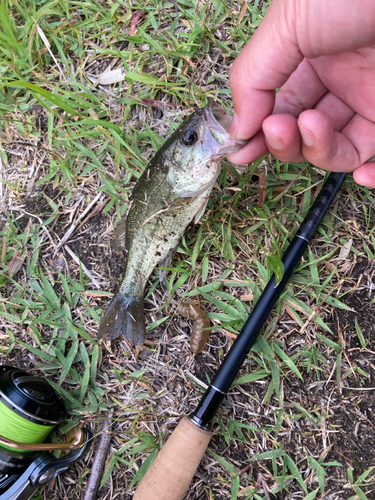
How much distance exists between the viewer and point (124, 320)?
2721mm

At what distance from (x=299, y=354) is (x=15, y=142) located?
10.2 feet

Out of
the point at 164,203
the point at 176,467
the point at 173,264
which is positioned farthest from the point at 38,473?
the point at 164,203

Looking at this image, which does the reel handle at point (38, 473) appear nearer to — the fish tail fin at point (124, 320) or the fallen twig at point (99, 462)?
the fallen twig at point (99, 462)

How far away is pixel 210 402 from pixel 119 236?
143cm

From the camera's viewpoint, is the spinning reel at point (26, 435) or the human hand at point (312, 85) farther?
the spinning reel at point (26, 435)

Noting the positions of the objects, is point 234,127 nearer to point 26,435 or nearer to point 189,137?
point 189,137

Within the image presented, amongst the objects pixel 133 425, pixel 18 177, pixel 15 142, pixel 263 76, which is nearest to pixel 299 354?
pixel 133 425

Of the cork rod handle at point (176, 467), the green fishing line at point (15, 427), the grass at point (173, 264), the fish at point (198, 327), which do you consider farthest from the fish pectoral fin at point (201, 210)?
the green fishing line at point (15, 427)

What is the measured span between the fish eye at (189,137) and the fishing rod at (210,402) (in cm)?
103

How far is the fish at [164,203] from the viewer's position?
7.59ft

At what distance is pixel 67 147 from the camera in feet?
10.1

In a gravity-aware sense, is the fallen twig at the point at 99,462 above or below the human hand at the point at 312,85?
below

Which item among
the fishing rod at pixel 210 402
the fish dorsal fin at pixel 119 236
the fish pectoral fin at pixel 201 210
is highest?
the fish pectoral fin at pixel 201 210

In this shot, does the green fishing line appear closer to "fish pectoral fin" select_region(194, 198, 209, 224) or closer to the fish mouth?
"fish pectoral fin" select_region(194, 198, 209, 224)
